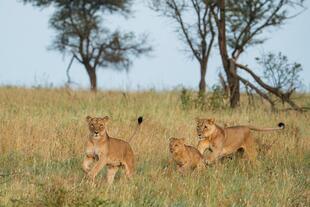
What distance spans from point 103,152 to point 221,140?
1.94 m

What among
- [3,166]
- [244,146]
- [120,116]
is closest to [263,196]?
[244,146]

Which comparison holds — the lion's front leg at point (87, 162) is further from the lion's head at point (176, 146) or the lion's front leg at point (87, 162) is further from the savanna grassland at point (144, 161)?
the lion's head at point (176, 146)

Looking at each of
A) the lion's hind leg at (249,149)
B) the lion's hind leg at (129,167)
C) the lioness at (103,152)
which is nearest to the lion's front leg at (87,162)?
the lioness at (103,152)

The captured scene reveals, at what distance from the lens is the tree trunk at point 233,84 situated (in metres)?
16.1

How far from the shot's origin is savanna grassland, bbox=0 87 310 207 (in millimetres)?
6516

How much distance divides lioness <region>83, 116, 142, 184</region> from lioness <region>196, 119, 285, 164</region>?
1.30m

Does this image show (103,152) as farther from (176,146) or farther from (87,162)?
(176,146)

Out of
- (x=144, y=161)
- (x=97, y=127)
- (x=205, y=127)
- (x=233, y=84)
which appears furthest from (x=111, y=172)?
(x=233, y=84)

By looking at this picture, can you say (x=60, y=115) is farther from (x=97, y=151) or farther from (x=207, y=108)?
(x=97, y=151)

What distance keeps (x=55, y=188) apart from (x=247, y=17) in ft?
51.6

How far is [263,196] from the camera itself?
22.8 feet

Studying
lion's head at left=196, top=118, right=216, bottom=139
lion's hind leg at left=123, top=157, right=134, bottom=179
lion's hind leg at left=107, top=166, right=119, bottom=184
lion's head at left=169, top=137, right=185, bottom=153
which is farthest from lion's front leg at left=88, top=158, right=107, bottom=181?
lion's head at left=196, top=118, right=216, bottom=139

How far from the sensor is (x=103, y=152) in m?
7.46

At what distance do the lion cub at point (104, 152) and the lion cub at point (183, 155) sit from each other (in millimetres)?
569
